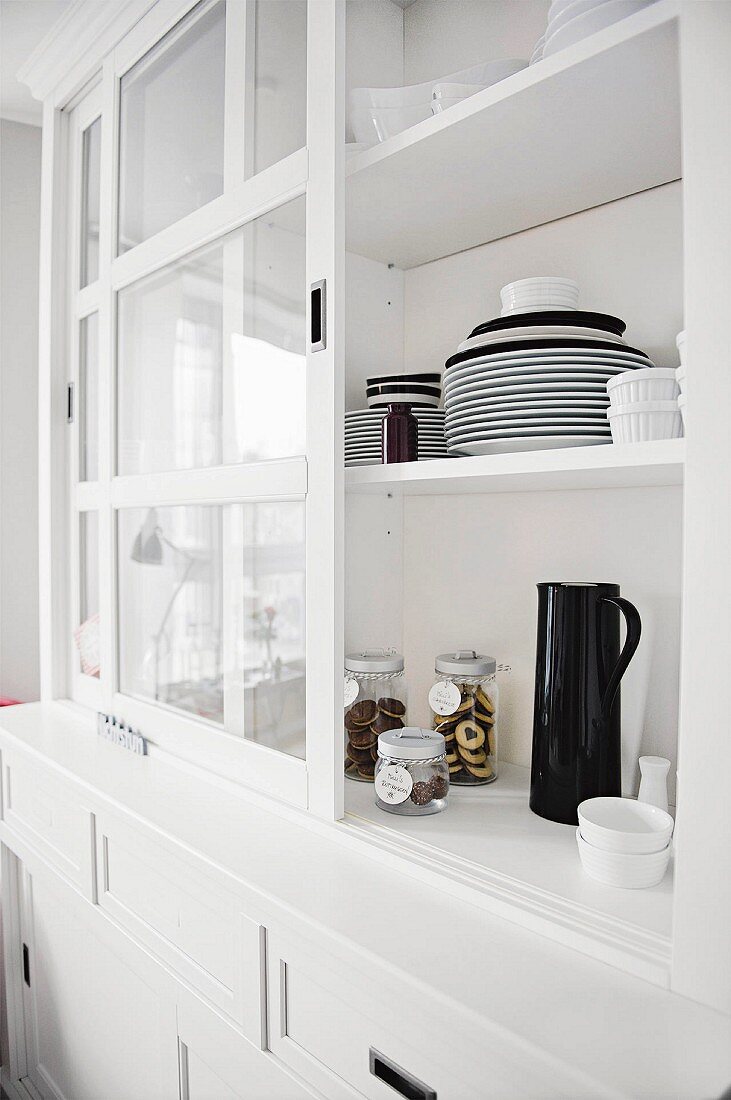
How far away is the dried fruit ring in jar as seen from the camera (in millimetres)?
1181

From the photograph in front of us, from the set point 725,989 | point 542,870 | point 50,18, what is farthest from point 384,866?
point 50,18

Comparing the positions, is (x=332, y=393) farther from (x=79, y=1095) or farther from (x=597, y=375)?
(x=79, y=1095)

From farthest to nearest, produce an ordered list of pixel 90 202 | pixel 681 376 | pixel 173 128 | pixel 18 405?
pixel 18 405
pixel 90 202
pixel 173 128
pixel 681 376

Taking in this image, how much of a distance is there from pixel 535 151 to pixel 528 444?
0.39m

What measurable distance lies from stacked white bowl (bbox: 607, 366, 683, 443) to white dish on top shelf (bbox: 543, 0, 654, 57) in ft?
1.27

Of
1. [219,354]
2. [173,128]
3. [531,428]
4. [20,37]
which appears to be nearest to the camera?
[531,428]

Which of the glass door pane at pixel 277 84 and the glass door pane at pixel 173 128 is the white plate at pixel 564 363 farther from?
the glass door pane at pixel 173 128

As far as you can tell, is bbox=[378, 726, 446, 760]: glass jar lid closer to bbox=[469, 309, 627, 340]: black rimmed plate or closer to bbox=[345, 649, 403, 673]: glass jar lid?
bbox=[345, 649, 403, 673]: glass jar lid

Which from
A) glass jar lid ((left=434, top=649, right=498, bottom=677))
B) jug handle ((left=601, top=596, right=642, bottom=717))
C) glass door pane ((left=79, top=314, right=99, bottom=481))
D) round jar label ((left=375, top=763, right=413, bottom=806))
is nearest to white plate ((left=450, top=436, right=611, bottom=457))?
jug handle ((left=601, top=596, right=642, bottom=717))

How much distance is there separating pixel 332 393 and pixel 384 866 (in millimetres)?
619

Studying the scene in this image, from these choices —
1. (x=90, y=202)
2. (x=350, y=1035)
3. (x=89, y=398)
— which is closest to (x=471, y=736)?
(x=350, y=1035)

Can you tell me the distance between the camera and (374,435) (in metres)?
1.21

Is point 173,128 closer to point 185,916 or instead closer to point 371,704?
point 371,704

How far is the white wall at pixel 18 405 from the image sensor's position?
2.30m
